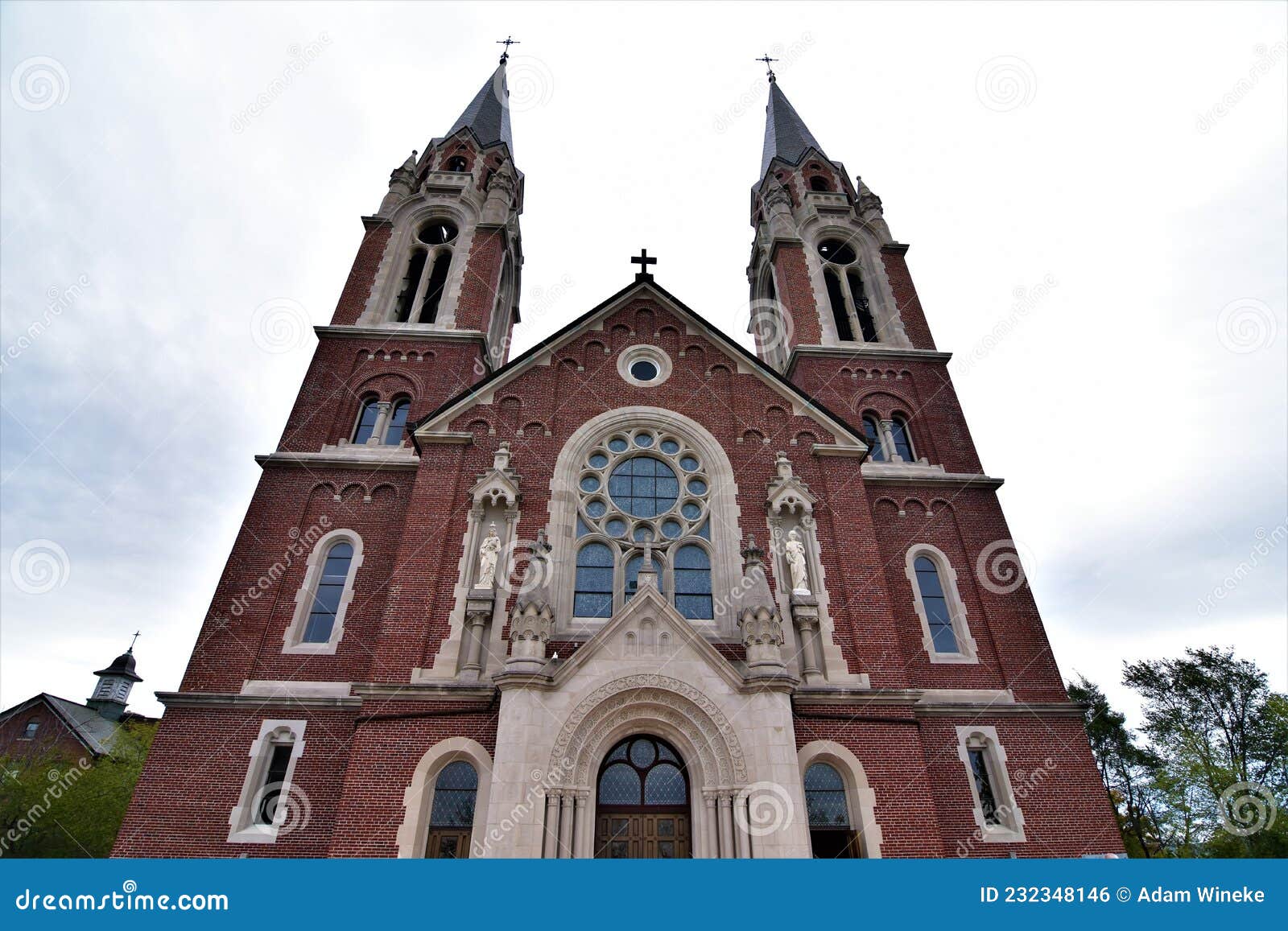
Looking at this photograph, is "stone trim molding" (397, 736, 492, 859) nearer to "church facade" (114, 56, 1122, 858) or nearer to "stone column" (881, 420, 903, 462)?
"church facade" (114, 56, 1122, 858)

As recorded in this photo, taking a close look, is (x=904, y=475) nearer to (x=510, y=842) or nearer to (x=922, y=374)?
(x=922, y=374)

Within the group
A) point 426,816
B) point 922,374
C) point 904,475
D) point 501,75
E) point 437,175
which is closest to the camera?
point 426,816

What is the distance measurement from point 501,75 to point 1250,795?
47627mm

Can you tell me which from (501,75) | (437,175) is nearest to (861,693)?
(437,175)

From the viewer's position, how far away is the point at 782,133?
3200 cm

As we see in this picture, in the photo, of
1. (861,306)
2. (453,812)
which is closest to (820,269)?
(861,306)

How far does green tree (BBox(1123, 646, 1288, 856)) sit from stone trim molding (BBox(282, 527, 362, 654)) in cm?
3106

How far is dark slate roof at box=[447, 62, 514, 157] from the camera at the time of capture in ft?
95.0

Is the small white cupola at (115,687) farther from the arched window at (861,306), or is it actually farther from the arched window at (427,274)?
the arched window at (861,306)

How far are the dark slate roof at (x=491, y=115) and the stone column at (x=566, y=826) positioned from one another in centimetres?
2671

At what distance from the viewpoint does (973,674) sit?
14242mm

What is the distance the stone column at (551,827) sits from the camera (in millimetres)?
9633

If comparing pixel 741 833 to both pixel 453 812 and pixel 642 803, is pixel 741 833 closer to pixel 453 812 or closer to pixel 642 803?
pixel 642 803

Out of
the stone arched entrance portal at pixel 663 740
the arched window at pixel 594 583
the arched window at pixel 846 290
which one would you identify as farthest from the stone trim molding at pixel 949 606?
the arched window at pixel 846 290
